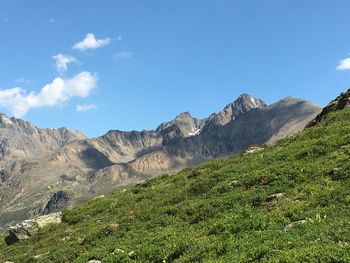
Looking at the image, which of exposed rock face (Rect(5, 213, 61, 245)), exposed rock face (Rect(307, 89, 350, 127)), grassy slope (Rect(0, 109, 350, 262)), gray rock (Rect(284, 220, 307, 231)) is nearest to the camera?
grassy slope (Rect(0, 109, 350, 262))

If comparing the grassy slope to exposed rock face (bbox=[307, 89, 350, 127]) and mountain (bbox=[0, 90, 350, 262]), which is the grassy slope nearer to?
mountain (bbox=[0, 90, 350, 262])

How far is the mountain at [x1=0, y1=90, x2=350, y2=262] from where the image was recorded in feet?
62.4

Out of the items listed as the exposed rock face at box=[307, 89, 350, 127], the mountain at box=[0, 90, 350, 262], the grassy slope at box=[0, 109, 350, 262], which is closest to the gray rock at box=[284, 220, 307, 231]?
the mountain at box=[0, 90, 350, 262]

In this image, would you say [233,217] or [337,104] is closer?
[233,217]

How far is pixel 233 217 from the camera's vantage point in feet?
80.3

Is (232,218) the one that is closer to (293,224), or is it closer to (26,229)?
(293,224)

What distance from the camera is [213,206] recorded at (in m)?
28.7

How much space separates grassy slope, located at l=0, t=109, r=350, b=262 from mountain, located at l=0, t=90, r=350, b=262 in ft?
0.17

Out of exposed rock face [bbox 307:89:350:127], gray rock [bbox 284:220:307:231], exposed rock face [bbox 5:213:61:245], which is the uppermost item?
exposed rock face [bbox 307:89:350:127]

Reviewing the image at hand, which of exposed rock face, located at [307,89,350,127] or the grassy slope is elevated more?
exposed rock face, located at [307,89,350,127]

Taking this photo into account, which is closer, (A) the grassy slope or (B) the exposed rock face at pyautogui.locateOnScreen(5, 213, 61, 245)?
(A) the grassy slope

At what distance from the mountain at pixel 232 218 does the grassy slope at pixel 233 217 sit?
0.05 m

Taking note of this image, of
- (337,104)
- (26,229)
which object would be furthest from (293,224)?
(337,104)

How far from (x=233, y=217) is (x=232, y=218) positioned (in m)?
0.13
